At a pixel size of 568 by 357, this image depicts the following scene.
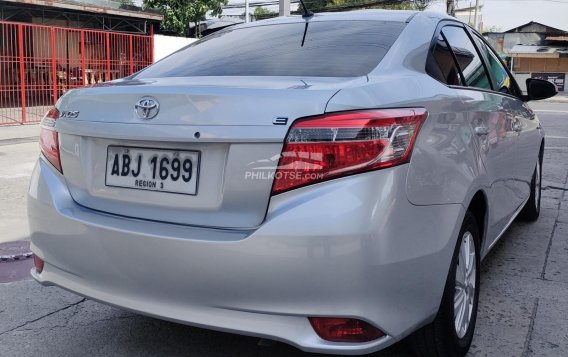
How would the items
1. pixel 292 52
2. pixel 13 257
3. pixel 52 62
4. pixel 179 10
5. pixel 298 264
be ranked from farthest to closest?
pixel 179 10, pixel 52 62, pixel 13 257, pixel 292 52, pixel 298 264

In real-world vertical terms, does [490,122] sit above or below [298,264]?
above

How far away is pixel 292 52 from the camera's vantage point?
2.79 m

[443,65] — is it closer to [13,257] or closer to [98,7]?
[13,257]

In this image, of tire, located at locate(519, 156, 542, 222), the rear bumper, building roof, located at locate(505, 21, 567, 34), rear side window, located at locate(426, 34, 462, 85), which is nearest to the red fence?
tire, located at locate(519, 156, 542, 222)

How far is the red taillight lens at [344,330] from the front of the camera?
201 cm

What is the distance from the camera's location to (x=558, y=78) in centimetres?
3972

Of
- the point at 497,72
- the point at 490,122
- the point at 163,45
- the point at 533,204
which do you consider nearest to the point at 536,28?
the point at 163,45

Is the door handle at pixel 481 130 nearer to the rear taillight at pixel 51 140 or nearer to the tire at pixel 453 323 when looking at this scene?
the tire at pixel 453 323

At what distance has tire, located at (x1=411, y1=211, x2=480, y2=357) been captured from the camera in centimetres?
243

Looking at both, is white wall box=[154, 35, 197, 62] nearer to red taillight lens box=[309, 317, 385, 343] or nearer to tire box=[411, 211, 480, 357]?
tire box=[411, 211, 480, 357]

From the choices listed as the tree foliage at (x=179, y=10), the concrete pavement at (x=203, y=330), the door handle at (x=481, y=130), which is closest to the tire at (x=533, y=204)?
the concrete pavement at (x=203, y=330)

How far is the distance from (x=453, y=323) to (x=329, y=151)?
103 centimetres

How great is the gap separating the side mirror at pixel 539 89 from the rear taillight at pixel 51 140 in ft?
11.1

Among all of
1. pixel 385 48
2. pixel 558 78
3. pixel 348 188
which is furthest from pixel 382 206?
pixel 558 78
